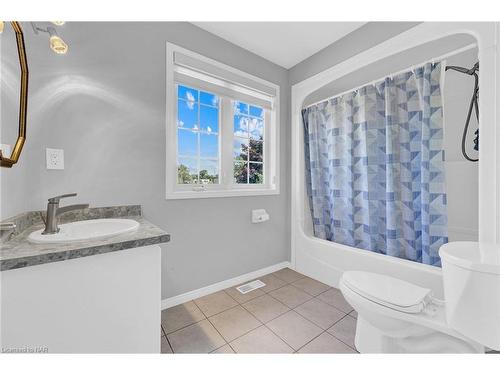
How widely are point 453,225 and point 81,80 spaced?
2.99 meters

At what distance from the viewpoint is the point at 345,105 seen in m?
1.95

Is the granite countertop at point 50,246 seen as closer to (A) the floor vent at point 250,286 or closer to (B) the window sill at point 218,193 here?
(B) the window sill at point 218,193

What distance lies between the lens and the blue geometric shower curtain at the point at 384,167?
4.85ft

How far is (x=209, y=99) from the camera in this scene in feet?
6.45

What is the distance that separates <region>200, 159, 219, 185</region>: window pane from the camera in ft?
6.37

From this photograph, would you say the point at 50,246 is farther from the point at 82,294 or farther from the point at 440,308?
the point at 440,308

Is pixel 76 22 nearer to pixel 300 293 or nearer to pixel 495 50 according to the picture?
pixel 495 50

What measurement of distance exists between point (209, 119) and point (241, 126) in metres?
0.36

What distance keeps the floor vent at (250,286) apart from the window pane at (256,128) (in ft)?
4.94

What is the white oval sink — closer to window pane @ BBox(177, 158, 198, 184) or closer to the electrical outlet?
the electrical outlet

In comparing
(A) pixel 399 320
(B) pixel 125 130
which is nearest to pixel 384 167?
(A) pixel 399 320

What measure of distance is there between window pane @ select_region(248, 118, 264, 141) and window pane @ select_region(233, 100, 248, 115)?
109 millimetres

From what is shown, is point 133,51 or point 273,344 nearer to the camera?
point 273,344
